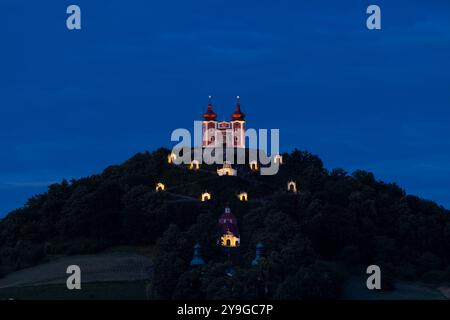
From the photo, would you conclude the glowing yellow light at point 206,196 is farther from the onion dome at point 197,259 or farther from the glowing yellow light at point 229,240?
the onion dome at point 197,259

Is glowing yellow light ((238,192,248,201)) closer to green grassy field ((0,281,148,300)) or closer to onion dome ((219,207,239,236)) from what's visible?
onion dome ((219,207,239,236))

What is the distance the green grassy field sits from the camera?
4149 inches

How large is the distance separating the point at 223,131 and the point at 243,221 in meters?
27.8

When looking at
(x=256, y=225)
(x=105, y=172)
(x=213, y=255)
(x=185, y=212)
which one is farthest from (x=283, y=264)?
(x=105, y=172)

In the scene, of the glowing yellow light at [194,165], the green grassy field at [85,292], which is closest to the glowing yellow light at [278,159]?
the glowing yellow light at [194,165]

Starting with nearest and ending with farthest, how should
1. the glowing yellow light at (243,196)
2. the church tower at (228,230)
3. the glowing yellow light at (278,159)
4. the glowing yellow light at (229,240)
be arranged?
the glowing yellow light at (229,240) < the church tower at (228,230) < the glowing yellow light at (243,196) < the glowing yellow light at (278,159)

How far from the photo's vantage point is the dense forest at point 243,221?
373 ft

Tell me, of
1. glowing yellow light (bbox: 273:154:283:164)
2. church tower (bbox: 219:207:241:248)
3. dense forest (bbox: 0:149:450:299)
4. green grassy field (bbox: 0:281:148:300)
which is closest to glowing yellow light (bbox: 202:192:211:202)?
dense forest (bbox: 0:149:450:299)

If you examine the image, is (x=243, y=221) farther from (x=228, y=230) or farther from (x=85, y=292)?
(x=85, y=292)

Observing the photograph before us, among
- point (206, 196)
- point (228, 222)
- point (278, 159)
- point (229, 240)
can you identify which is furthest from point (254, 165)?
point (229, 240)

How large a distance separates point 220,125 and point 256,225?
32338 mm

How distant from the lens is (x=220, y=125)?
154 m

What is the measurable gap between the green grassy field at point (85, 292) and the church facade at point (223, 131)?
40.8 m

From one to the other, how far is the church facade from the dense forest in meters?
6.26
